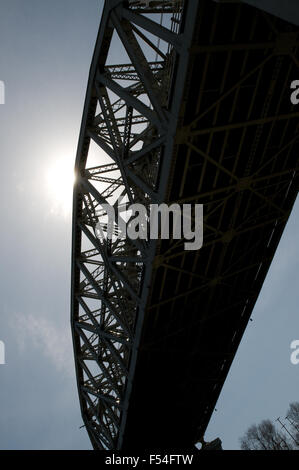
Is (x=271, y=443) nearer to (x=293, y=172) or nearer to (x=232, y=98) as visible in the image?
(x=293, y=172)

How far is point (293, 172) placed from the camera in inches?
640

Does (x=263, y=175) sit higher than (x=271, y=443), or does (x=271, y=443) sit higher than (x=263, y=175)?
(x=263, y=175)

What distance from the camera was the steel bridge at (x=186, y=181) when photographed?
1074 cm

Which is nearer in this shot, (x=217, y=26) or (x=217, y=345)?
(x=217, y=26)

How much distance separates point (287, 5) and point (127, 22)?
327 inches

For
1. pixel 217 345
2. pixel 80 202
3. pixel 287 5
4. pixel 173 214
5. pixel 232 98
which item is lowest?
pixel 287 5

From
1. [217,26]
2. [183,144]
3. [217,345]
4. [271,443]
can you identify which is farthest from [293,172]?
[271,443]

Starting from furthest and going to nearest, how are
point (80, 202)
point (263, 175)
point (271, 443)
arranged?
point (271, 443) < point (80, 202) < point (263, 175)

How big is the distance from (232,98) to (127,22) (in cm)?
434

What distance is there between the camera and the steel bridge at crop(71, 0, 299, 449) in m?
10.7

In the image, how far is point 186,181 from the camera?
13227mm

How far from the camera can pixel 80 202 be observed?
16.0m
